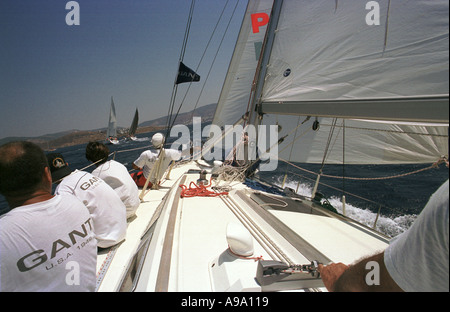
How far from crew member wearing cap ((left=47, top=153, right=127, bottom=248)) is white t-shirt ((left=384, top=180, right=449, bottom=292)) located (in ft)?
6.02

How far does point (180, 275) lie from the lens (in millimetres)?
1229

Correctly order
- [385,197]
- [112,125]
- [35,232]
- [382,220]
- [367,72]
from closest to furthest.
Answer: [35,232] → [367,72] → [382,220] → [385,197] → [112,125]

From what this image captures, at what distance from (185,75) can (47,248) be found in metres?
3.24

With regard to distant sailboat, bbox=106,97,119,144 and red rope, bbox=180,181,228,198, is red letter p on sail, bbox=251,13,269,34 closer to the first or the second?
red rope, bbox=180,181,228,198

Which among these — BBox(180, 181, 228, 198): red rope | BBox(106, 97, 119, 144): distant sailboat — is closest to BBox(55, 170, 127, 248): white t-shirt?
BBox(180, 181, 228, 198): red rope

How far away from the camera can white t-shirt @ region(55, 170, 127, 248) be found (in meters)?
1.57

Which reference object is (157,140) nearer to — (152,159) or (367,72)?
(152,159)

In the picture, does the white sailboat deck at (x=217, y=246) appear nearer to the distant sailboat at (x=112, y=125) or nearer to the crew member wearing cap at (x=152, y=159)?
the crew member wearing cap at (x=152, y=159)

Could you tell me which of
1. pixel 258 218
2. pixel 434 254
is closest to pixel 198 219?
pixel 258 218

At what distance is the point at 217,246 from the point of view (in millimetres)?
1586

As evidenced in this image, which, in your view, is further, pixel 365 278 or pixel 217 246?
pixel 217 246

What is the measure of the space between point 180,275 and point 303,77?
223cm

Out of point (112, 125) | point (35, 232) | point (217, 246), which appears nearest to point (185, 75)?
point (217, 246)
